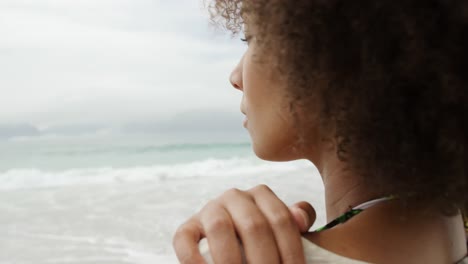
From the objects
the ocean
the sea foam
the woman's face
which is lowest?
the sea foam

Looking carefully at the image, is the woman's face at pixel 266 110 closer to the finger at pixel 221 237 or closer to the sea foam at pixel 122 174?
the finger at pixel 221 237

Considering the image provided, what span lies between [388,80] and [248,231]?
10.9 inches

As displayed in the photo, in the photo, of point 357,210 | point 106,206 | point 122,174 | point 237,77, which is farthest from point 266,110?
point 122,174

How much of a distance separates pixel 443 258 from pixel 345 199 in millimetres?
175

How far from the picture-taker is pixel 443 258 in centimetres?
89

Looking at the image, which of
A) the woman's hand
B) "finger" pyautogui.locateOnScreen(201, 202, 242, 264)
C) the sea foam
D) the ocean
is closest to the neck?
the woman's hand

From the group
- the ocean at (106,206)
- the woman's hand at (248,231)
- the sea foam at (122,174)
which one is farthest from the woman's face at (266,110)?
the sea foam at (122,174)

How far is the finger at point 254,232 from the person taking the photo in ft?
2.48

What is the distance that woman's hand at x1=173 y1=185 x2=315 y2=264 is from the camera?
763 mm

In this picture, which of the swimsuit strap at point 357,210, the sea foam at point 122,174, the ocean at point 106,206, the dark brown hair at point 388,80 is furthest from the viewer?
the sea foam at point 122,174

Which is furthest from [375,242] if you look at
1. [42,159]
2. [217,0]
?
[42,159]

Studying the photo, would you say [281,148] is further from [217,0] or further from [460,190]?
[217,0]

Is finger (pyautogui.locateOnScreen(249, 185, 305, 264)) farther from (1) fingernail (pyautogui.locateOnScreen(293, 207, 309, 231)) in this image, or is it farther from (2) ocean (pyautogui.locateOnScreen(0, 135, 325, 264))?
(2) ocean (pyautogui.locateOnScreen(0, 135, 325, 264))

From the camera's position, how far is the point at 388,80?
29.2 inches
